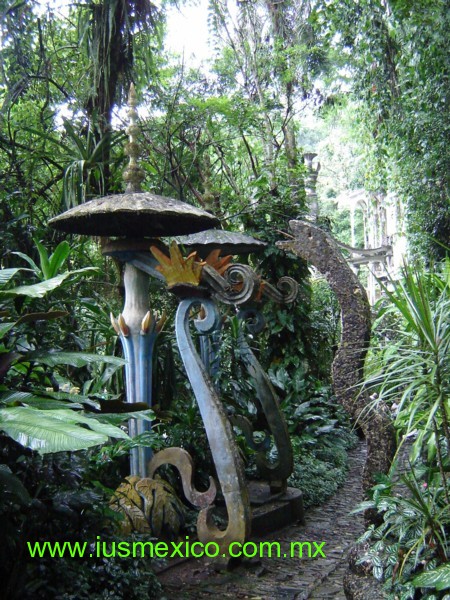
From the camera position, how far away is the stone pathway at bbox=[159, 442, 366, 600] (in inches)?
135

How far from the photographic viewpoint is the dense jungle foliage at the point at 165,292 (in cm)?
278

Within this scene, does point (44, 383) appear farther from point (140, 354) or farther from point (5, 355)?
point (140, 354)

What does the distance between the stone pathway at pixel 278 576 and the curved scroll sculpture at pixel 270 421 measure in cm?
43

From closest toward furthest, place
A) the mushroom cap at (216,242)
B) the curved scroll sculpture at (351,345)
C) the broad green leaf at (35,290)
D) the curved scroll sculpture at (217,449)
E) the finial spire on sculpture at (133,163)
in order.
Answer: the broad green leaf at (35,290)
the curved scroll sculpture at (351,345)
the curved scroll sculpture at (217,449)
the finial spire on sculpture at (133,163)
the mushroom cap at (216,242)

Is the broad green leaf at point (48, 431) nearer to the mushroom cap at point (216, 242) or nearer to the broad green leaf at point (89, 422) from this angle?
the broad green leaf at point (89, 422)

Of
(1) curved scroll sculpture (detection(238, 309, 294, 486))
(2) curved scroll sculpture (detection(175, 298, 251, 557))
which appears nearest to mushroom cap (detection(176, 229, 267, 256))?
(1) curved scroll sculpture (detection(238, 309, 294, 486))

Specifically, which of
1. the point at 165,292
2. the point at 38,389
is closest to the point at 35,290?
the point at 38,389

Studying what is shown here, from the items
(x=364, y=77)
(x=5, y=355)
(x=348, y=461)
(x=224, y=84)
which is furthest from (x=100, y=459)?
(x=224, y=84)

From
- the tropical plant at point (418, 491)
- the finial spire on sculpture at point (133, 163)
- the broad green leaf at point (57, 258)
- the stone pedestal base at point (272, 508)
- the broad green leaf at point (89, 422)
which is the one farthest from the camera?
the finial spire on sculpture at point (133, 163)

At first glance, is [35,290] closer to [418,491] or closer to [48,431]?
[48,431]

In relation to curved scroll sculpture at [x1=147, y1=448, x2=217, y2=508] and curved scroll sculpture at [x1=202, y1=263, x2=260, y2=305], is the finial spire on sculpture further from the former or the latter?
curved scroll sculpture at [x1=147, y1=448, x2=217, y2=508]

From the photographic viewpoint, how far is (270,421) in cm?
486

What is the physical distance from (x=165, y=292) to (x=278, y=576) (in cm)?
481

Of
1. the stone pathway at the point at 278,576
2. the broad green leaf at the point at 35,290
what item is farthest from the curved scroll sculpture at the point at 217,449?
the broad green leaf at the point at 35,290
